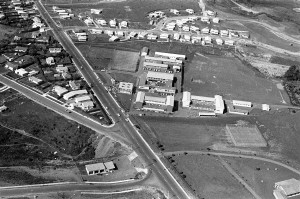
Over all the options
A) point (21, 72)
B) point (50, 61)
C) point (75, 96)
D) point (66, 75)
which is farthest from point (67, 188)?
point (50, 61)

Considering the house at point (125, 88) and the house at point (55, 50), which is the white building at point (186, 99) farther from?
the house at point (55, 50)

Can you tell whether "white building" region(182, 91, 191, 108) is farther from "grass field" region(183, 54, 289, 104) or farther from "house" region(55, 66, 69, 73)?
"house" region(55, 66, 69, 73)

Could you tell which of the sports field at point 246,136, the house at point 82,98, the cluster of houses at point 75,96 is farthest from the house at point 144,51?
the sports field at point 246,136

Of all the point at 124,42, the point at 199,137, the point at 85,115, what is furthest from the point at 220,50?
the point at 85,115

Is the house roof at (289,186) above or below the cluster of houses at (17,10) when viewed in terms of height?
below

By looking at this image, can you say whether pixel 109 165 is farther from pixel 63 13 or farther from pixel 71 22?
pixel 63 13
